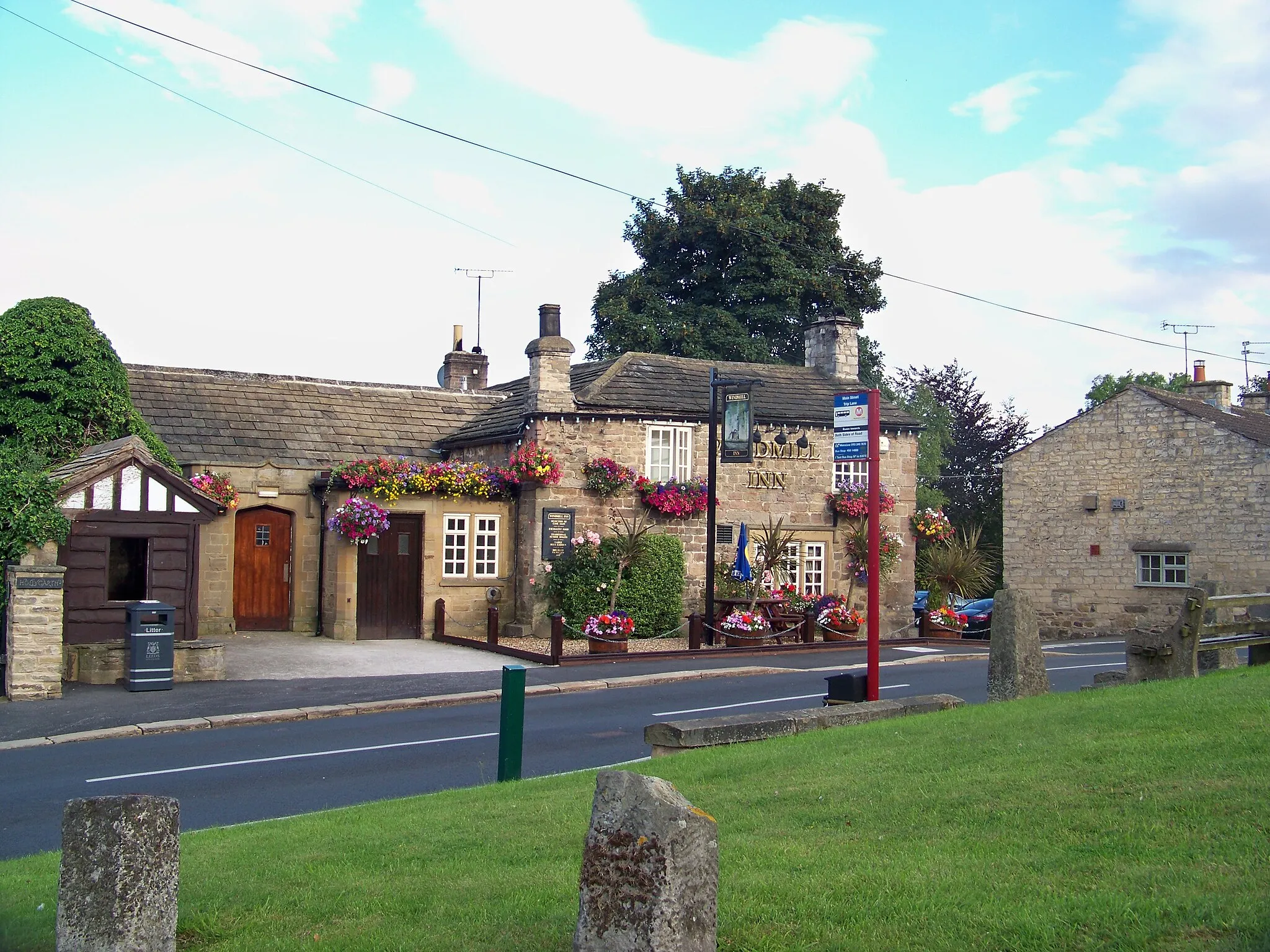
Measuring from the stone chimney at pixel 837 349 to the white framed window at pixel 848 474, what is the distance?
9.44 ft

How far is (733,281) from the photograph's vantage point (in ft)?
134

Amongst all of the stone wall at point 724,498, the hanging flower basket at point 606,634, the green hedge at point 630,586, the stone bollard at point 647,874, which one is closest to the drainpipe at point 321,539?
the stone wall at point 724,498

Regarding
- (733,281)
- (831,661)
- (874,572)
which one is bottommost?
(831,661)

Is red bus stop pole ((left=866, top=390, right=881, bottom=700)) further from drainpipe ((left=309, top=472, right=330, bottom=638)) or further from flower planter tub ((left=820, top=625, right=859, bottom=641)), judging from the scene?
drainpipe ((left=309, top=472, right=330, bottom=638))

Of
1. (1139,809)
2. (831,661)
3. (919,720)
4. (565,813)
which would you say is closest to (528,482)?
(831,661)

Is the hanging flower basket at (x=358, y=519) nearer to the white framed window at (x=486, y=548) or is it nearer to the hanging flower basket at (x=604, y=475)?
the white framed window at (x=486, y=548)

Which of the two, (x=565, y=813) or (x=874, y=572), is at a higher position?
(x=874, y=572)

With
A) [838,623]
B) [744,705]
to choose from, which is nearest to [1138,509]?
[838,623]

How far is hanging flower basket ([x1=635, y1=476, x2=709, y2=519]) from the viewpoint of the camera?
24.7 m

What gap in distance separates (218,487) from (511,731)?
1480 cm

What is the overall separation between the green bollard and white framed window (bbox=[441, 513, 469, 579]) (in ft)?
45.6

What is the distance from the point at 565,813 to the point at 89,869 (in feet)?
11.7

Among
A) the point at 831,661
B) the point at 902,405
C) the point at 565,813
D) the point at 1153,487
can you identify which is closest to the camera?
the point at 565,813

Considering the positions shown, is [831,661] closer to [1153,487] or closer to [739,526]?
[739,526]
